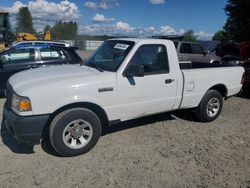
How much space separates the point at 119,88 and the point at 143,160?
4.07 feet

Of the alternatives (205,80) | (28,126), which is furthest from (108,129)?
(205,80)

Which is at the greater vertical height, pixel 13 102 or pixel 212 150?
pixel 13 102

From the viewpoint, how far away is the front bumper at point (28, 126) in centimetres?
Answer: 406

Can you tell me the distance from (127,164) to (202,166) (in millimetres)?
1163

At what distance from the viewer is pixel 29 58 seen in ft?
27.3

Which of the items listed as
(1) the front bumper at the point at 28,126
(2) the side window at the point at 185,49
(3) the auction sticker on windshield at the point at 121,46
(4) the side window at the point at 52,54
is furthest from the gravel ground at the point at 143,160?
(2) the side window at the point at 185,49

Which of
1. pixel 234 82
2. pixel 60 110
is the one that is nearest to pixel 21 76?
pixel 60 110

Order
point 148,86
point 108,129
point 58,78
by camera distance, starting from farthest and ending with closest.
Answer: point 108,129
point 148,86
point 58,78

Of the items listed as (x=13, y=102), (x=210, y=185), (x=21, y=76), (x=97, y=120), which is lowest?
(x=210, y=185)

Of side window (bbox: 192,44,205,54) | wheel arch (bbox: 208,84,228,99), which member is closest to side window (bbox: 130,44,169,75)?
wheel arch (bbox: 208,84,228,99)

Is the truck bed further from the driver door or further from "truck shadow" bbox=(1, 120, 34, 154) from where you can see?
"truck shadow" bbox=(1, 120, 34, 154)

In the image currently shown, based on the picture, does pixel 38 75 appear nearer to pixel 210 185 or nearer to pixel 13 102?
pixel 13 102

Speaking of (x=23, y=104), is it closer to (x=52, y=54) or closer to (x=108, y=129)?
(x=108, y=129)

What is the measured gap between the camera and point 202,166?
4.35 meters
